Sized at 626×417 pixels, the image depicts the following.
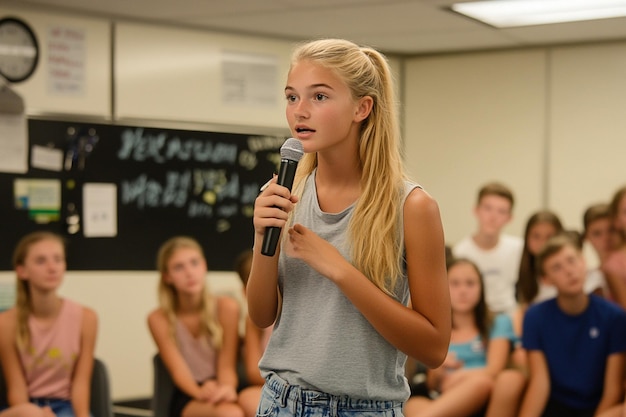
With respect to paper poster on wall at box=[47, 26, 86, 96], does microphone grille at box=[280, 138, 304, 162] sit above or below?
below

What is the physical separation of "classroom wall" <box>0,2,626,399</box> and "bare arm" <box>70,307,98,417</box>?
0.92 m

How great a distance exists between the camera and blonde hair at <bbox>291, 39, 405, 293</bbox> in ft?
4.82

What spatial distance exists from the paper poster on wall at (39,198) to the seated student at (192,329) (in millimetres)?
956

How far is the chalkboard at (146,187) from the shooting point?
502cm

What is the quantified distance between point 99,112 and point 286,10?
1.20 metres

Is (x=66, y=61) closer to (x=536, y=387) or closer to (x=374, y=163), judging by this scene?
(x=536, y=387)

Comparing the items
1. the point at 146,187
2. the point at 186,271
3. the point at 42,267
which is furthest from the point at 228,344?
the point at 146,187

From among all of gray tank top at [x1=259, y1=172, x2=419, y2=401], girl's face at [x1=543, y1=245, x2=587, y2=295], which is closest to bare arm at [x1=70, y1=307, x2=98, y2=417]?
girl's face at [x1=543, y1=245, x2=587, y2=295]

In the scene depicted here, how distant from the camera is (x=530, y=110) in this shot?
6223 mm

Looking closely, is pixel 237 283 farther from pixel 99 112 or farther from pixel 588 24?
pixel 588 24

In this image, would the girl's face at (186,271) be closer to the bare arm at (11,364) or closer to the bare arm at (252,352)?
the bare arm at (252,352)

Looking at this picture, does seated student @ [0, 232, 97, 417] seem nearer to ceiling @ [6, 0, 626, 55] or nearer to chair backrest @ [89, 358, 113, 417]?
chair backrest @ [89, 358, 113, 417]

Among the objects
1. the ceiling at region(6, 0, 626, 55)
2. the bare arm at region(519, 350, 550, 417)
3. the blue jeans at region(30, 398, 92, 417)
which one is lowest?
the blue jeans at region(30, 398, 92, 417)

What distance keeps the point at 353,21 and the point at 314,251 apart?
3917 millimetres
